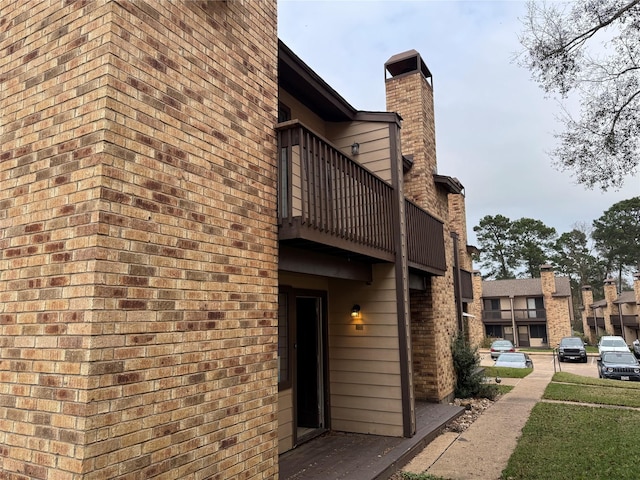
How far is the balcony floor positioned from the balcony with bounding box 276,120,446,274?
2.95 metres

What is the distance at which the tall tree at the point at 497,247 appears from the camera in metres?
56.9

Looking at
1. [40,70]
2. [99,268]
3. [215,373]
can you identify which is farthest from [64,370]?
[40,70]

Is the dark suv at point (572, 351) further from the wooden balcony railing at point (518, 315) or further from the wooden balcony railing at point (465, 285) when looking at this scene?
the wooden balcony railing at point (465, 285)

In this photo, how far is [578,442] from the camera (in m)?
7.06

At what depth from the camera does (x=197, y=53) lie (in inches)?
144

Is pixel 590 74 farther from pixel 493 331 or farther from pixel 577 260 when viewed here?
pixel 577 260

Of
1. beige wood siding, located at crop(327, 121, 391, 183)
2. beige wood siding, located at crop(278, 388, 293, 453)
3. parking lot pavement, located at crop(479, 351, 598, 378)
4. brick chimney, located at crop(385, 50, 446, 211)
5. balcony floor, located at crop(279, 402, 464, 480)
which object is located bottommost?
parking lot pavement, located at crop(479, 351, 598, 378)

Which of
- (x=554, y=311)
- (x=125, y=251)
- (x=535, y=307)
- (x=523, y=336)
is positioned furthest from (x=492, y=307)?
(x=125, y=251)

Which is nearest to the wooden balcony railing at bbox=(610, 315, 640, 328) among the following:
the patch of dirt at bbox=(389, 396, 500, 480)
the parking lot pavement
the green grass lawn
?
the parking lot pavement

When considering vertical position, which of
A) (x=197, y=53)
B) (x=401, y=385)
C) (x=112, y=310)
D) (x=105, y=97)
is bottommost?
(x=401, y=385)

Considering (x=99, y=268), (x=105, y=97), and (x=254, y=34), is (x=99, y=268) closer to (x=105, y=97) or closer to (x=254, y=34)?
(x=105, y=97)

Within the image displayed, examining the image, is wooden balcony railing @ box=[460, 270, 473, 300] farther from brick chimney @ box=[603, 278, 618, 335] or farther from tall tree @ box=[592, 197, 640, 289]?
tall tree @ box=[592, 197, 640, 289]

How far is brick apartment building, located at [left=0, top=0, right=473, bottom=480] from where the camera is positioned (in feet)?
8.84

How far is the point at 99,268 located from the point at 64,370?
2.21 feet
